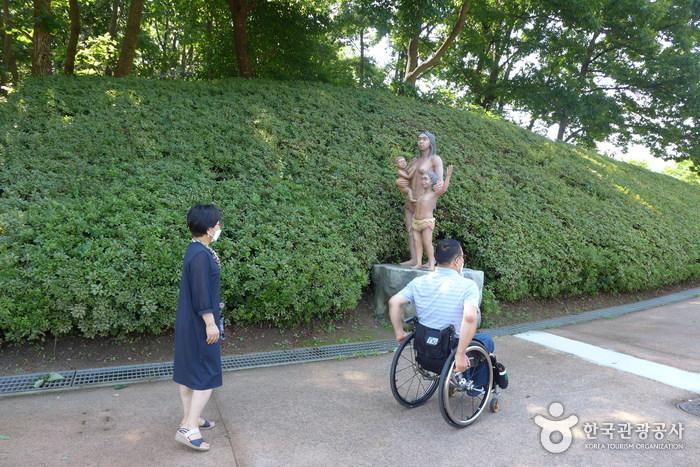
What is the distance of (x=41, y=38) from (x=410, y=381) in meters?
9.48

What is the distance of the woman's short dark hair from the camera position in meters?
2.84

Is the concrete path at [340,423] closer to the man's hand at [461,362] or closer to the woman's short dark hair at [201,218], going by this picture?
the man's hand at [461,362]

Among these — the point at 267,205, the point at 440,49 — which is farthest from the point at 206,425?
the point at 440,49

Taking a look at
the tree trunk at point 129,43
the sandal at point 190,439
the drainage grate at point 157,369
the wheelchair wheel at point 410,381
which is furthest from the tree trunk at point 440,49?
the sandal at point 190,439

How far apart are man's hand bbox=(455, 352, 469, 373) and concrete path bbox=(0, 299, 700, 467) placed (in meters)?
0.49

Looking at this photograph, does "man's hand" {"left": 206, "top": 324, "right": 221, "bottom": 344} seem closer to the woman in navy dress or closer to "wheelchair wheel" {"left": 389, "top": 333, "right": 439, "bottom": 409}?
the woman in navy dress

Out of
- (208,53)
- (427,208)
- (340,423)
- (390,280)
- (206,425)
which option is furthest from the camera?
(208,53)

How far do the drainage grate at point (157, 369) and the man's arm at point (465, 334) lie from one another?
1.86 meters

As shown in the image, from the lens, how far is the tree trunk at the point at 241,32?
1092 centimetres

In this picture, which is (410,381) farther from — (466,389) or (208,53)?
(208,53)

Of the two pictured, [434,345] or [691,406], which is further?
[691,406]

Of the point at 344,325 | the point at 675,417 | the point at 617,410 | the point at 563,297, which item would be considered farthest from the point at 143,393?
the point at 563,297

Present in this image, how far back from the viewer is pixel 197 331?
2838 mm

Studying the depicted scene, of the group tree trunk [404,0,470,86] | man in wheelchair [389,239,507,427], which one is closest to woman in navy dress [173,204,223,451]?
man in wheelchair [389,239,507,427]
